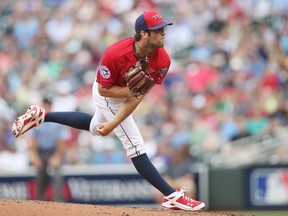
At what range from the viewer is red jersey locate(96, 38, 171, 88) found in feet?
19.8

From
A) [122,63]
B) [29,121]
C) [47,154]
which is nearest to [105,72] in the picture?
[122,63]

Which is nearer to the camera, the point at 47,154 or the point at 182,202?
the point at 182,202

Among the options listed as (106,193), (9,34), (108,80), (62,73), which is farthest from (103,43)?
(108,80)

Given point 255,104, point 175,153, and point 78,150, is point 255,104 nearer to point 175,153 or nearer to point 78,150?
point 175,153

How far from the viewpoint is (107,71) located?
610 centimetres

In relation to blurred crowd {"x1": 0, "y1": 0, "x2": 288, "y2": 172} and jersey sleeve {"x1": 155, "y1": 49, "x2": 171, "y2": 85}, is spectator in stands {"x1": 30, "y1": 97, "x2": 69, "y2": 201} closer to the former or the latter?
blurred crowd {"x1": 0, "y1": 0, "x2": 288, "y2": 172}

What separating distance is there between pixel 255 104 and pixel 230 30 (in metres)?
1.44

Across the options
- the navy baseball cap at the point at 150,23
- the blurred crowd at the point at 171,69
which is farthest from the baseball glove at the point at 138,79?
the blurred crowd at the point at 171,69

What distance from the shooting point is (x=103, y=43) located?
41.5 ft

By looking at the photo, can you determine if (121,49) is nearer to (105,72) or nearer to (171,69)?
(105,72)

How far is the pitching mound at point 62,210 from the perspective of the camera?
19.1 feet

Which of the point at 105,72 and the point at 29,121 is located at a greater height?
the point at 105,72

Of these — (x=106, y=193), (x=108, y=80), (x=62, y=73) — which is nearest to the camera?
(x=108, y=80)

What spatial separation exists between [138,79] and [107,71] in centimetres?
33
